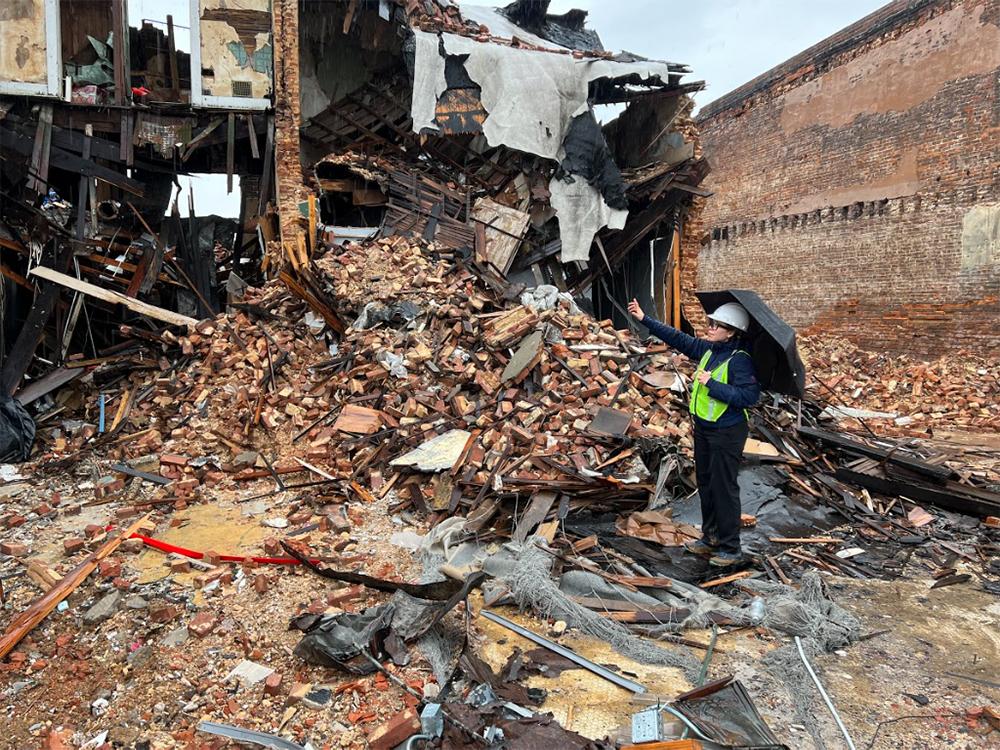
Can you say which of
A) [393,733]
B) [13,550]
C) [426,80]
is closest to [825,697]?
[393,733]

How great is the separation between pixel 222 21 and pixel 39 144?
372 cm

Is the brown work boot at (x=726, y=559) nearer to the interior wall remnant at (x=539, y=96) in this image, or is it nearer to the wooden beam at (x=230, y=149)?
the interior wall remnant at (x=539, y=96)

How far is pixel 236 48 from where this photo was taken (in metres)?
10.6

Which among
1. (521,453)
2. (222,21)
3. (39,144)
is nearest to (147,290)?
(39,144)

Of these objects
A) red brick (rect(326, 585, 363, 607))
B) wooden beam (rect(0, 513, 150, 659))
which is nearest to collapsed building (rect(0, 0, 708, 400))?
wooden beam (rect(0, 513, 150, 659))

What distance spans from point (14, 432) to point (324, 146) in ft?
26.0

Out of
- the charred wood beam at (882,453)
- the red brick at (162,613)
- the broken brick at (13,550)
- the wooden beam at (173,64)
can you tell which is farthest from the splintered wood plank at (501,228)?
the red brick at (162,613)

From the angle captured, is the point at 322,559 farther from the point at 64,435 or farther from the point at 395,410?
the point at 64,435

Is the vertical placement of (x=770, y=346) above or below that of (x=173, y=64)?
below

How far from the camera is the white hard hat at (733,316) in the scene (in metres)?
4.40

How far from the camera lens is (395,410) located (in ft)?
21.6

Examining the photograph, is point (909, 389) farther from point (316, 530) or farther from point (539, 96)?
point (316, 530)

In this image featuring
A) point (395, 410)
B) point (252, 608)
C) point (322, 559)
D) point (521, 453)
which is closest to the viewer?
point (252, 608)

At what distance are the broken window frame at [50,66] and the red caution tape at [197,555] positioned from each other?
365 inches
